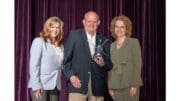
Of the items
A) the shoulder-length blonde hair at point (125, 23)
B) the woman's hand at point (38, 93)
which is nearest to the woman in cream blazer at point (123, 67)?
the shoulder-length blonde hair at point (125, 23)

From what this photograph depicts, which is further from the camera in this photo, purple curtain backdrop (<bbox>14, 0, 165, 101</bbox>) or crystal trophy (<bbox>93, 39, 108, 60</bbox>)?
purple curtain backdrop (<bbox>14, 0, 165, 101</bbox>)

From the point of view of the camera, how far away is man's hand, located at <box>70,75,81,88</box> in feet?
8.41

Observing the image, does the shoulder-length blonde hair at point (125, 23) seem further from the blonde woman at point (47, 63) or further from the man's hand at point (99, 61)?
the blonde woman at point (47, 63)

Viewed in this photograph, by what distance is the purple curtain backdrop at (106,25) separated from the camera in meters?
2.71

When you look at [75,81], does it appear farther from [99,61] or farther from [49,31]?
[49,31]

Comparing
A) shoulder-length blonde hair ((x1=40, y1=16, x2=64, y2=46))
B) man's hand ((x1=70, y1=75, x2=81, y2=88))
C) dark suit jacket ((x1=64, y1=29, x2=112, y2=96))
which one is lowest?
man's hand ((x1=70, y1=75, x2=81, y2=88))

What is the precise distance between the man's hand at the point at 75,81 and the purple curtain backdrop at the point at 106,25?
1.16ft

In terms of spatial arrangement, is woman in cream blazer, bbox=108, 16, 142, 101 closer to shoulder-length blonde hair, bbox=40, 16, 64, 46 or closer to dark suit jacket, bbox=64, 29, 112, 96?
dark suit jacket, bbox=64, 29, 112, 96

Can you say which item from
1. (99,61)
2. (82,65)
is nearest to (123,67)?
(99,61)

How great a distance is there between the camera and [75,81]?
2.58 m

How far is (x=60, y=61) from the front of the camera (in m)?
2.64

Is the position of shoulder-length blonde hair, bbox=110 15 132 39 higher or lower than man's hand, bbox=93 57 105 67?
higher

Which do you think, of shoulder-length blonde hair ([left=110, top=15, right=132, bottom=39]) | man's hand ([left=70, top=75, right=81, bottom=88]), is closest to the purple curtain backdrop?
shoulder-length blonde hair ([left=110, top=15, right=132, bottom=39])
